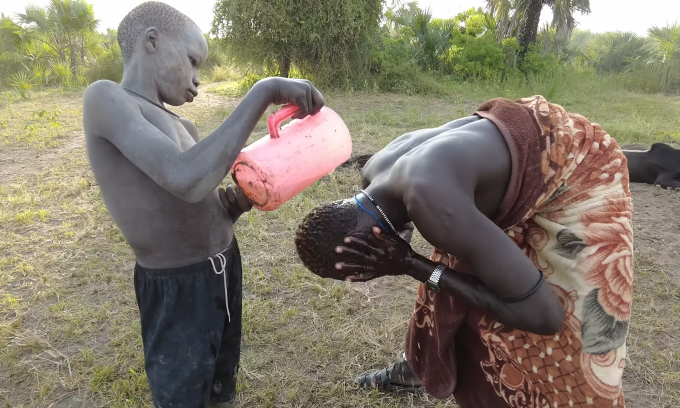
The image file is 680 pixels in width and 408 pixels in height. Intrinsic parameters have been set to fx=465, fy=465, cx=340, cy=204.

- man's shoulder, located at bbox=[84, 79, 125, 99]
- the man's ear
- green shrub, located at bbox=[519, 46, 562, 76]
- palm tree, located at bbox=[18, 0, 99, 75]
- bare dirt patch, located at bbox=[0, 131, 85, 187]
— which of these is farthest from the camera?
palm tree, located at bbox=[18, 0, 99, 75]

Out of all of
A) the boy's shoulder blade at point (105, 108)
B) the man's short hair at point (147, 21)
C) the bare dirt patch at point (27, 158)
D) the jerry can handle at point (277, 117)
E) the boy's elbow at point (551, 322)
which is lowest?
the bare dirt patch at point (27, 158)

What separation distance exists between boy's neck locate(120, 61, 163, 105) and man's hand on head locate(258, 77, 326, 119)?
0.34 meters

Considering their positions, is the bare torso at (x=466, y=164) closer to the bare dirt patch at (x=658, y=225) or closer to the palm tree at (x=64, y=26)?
the bare dirt patch at (x=658, y=225)

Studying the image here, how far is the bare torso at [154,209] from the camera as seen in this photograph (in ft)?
4.12

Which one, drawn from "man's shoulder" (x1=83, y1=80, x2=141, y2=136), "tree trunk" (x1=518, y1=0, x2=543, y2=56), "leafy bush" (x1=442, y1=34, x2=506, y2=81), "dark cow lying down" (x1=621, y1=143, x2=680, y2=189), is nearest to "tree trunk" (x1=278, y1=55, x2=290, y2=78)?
"leafy bush" (x1=442, y1=34, x2=506, y2=81)

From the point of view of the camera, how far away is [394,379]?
1.94 metres

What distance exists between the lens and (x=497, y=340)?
1.40m

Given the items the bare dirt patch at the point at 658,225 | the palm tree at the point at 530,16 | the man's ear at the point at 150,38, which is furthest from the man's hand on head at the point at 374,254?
the palm tree at the point at 530,16

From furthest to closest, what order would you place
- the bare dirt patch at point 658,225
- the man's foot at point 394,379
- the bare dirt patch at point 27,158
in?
the bare dirt patch at point 27,158
the bare dirt patch at point 658,225
the man's foot at point 394,379

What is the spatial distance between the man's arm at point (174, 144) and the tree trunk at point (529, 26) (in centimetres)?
1145

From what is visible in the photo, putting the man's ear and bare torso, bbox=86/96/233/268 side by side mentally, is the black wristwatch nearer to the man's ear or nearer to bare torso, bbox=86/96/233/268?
bare torso, bbox=86/96/233/268

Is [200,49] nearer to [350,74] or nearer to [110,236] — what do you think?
[110,236]

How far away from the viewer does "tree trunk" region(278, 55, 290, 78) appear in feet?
31.9

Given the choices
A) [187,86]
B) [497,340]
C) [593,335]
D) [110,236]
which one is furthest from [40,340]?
[593,335]
